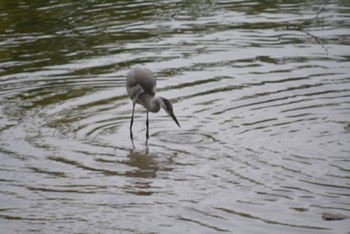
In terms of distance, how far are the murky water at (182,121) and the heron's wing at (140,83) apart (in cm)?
53

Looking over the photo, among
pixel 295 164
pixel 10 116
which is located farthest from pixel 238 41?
pixel 295 164

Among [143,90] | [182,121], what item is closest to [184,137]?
[182,121]

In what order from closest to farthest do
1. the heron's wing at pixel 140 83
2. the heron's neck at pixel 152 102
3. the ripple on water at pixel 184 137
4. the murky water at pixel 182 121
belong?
the murky water at pixel 182 121 → the ripple on water at pixel 184 137 → the heron's neck at pixel 152 102 → the heron's wing at pixel 140 83

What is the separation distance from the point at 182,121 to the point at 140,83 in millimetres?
925

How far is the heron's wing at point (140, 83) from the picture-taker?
1288 cm

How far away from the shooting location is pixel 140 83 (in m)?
13.0

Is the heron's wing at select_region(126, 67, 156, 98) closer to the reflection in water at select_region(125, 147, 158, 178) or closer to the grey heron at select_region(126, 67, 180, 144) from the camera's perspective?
the grey heron at select_region(126, 67, 180, 144)

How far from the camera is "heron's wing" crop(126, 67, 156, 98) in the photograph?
12.9m

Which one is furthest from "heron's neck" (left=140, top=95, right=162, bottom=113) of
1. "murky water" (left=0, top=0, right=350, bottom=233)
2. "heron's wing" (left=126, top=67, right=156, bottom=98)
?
"murky water" (left=0, top=0, right=350, bottom=233)

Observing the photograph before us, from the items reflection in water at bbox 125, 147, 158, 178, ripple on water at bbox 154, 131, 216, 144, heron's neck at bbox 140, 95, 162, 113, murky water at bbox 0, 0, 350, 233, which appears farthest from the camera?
heron's neck at bbox 140, 95, 162, 113

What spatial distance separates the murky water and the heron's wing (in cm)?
53

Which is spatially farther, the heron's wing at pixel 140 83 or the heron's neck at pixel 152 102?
the heron's wing at pixel 140 83

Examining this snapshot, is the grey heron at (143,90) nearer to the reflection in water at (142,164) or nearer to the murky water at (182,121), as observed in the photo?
the murky water at (182,121)

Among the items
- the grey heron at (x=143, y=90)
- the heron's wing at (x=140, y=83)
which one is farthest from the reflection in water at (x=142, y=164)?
the heron's wing at (x=140, y=83)
